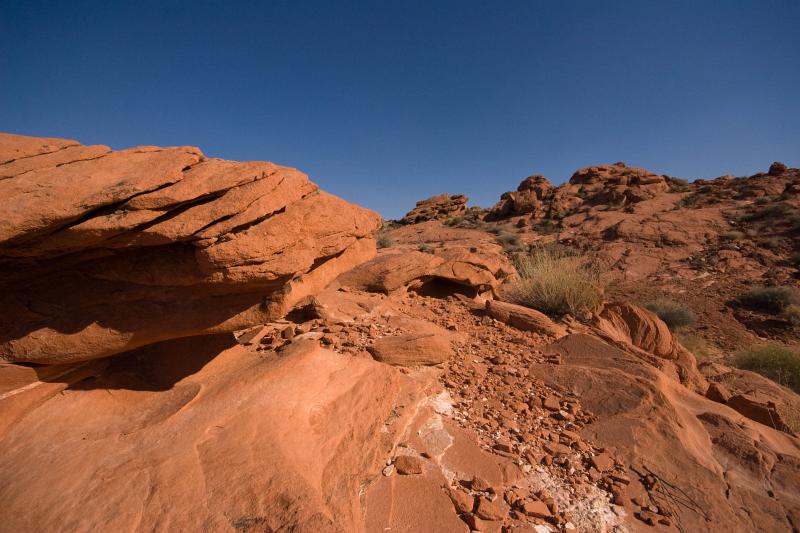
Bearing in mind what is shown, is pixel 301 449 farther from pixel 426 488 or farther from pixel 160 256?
pixel 160 256

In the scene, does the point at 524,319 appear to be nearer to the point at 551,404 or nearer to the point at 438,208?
the point at 551,404

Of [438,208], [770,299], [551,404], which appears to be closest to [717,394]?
[551,404]

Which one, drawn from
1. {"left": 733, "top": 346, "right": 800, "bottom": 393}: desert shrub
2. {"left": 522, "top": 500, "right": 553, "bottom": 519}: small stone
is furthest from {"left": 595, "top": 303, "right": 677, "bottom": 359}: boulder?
{"left": 522, "top": 500, "right": 553, "bottom": 519}: small stone

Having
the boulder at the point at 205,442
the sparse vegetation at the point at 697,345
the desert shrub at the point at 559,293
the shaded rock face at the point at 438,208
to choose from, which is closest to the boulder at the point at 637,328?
the desert shrub at the point at 559,293

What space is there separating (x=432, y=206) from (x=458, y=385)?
106 feet

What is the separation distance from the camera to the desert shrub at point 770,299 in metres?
9.65

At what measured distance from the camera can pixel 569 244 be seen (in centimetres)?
1750

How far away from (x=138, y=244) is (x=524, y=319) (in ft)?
13.7

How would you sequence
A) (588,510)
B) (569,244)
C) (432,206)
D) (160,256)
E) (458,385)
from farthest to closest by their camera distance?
1. (432,206)
2. (569,244)
3. (458,385)
4. (160,256)
5. (588,510)

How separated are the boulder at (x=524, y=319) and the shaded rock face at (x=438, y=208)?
88.7 feet

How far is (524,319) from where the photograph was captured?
4719mm

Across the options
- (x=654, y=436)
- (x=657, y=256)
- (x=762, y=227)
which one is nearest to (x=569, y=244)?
(x=657, y=256)

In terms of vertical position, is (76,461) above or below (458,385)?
below

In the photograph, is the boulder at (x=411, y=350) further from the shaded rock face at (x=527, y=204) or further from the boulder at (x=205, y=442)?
the shaded rock face at (x=527, y=204)
